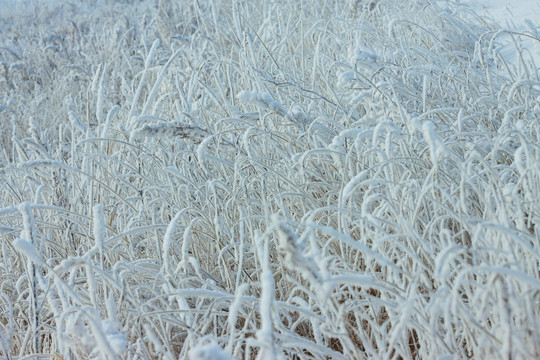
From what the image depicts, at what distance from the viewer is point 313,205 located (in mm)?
1330

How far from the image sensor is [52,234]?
1693 millimetres

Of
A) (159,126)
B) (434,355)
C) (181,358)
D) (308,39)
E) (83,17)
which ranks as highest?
(83,17)

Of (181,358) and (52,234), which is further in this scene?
(52,234)

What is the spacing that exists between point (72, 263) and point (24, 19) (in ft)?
23.6

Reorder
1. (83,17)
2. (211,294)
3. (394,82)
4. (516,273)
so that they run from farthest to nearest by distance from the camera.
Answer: (83,17) → (394,82) → (211,294) → (516,273)

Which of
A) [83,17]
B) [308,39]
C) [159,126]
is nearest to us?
[159,126]

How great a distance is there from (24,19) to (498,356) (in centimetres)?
770

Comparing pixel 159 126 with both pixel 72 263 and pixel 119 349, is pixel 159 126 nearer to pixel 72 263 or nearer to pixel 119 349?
pixel 72 263

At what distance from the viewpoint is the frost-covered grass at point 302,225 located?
790mm

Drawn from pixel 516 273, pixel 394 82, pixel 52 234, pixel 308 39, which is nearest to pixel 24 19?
pixel 308 39

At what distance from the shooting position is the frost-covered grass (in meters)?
0.79

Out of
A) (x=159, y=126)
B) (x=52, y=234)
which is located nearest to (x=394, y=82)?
(x=159, y=126)

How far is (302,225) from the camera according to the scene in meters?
0.88

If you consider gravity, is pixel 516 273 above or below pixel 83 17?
below
